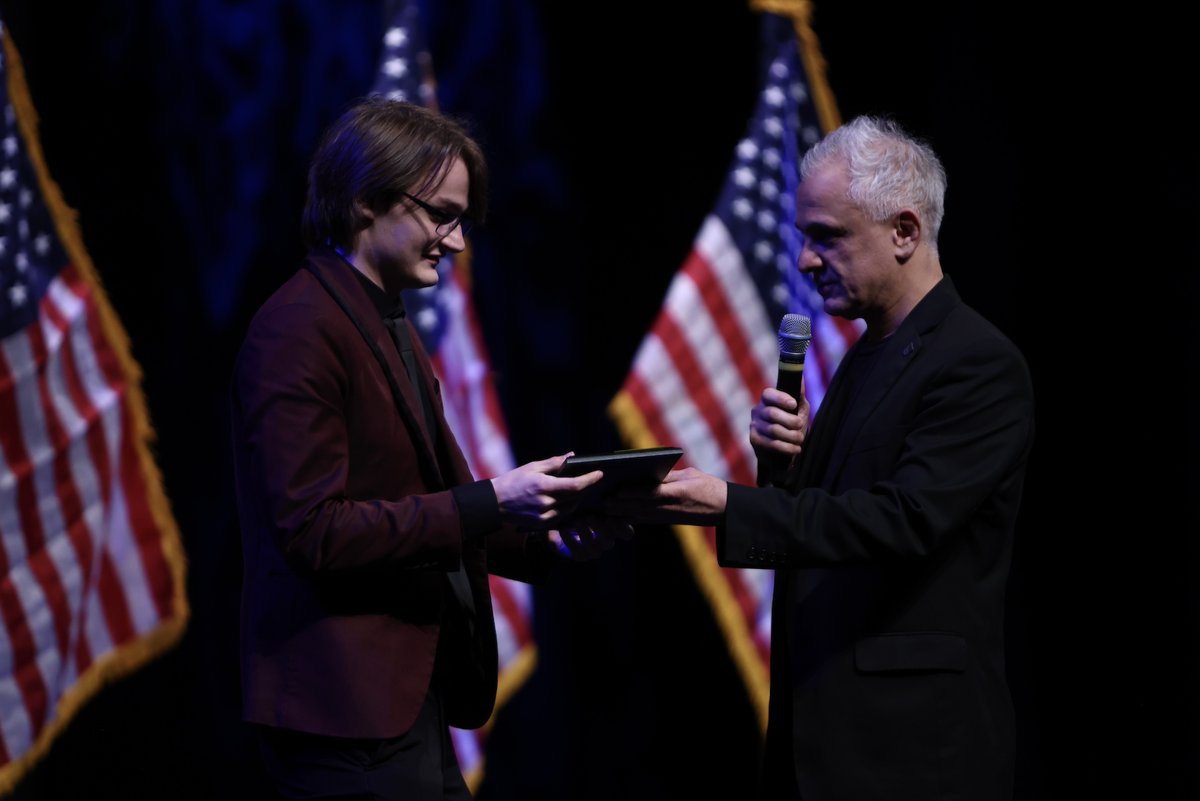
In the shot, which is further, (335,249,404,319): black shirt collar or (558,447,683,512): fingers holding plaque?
(335,249,404,319): black shirt collar

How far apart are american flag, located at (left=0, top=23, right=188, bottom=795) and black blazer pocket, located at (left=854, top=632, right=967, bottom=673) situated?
160cm

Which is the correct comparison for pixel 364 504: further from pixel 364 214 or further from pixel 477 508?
pixel 364 214

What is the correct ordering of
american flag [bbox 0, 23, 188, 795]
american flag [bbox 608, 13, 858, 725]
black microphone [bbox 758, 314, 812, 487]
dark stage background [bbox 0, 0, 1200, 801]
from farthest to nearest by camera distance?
american flag [bbox 608, 13, 858, 725] < dark stage background [bbox 0, 0, 1200, 801] < american flag [bbox 0, 23, 188, 795] < black microphone [bbox 758, 314, 812, 487]

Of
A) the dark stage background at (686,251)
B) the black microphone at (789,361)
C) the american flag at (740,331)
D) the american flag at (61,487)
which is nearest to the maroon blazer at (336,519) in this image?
the black microphone at (789,361)

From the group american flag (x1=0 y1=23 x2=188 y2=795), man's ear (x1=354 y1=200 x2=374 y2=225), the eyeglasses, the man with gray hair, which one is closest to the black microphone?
the man with gray hair

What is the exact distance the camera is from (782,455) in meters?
2.10

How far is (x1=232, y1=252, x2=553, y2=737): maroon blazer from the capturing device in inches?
64.5

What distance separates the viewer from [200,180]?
268 centimetres

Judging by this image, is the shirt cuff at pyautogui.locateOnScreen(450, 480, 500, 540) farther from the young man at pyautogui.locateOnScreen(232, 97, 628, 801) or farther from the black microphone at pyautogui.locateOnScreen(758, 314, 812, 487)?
the black microphone at pyautogui.locateOnScreen(758, 314, 812, 487)

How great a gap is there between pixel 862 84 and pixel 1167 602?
1.63 m

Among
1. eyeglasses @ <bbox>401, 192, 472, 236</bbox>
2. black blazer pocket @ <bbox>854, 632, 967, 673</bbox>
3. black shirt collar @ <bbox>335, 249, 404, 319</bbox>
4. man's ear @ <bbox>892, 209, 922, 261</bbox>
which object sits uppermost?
eyeglasses @ <bbox>401, 192, 472, 236</bbox>

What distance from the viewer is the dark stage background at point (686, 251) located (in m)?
3.00

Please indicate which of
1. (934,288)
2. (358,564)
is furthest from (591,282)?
(358,564)

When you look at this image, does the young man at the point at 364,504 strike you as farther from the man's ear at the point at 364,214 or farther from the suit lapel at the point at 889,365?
the suit lapel at the point at 889,365
